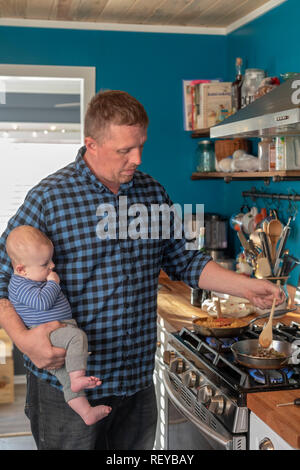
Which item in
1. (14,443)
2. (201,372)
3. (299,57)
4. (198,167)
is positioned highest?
(299,57)

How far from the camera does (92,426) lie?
1.66 metres

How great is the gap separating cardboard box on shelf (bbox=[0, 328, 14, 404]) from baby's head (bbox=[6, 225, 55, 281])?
2558 millimetres

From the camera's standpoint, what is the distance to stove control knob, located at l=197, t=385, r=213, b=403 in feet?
6.21

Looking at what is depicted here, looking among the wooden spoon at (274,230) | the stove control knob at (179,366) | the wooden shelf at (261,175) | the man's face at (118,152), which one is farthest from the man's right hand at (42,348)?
the wooden spoon at (274,230)

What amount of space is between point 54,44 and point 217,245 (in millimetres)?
1640

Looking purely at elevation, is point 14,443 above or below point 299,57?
below

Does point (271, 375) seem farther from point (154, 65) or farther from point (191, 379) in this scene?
point (154, 65)

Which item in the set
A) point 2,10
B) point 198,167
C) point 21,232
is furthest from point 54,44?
point 21,232

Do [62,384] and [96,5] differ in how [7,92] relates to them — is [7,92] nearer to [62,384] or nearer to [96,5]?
[96,5]

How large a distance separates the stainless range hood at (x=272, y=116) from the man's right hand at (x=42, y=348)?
1031mm

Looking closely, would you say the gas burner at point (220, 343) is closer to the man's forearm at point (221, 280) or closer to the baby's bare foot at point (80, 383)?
the man's forearm at point (221, 280)

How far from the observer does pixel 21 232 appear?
5.06 ft

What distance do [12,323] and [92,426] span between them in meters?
0.39
